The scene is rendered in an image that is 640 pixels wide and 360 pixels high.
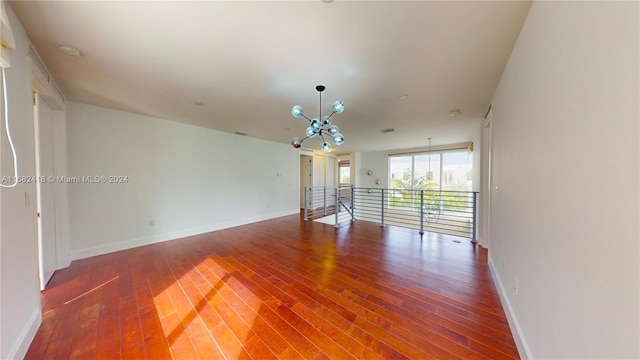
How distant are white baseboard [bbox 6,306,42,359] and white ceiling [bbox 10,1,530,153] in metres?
2.21

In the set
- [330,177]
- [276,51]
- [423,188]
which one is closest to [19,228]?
[276,51]

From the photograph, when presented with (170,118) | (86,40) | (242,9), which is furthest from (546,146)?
(170,118)

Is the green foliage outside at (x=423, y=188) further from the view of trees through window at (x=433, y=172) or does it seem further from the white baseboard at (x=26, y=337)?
the white baseboard at (x=26, y=337)

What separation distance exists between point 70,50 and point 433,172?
25.8 feet

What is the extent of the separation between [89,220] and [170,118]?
2.00 meters

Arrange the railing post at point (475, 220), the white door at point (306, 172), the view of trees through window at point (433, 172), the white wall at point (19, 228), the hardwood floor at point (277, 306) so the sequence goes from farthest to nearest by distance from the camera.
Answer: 1. the white door at point (306, 172)
2. the view of trees through window at point (433, 172)
3. the railing post at point (475, 220)
4. the hardwood floor at point (277, 306)
5. the white wall at point (19, 228)

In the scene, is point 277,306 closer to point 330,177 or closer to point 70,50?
point 70,50

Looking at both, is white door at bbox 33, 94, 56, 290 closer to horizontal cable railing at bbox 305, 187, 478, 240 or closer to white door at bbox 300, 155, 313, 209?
horizontal cable railing at bbox 305, 187, 478, 240

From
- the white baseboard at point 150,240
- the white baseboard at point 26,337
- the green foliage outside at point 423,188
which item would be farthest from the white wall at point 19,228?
the green foliage outside at point 423,188

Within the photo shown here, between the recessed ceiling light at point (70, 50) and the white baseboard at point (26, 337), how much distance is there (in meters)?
2.18

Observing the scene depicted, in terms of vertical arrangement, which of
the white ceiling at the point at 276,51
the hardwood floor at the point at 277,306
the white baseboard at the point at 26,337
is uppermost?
the white ceiling at the point at 276,51

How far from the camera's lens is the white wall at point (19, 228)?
4.13ft

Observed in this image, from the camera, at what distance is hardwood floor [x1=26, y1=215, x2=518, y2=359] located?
1.48 meters

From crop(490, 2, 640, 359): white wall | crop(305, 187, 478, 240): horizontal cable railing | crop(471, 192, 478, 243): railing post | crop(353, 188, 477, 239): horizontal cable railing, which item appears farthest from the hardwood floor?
crop(305, 187, 478, 240): horizontal cable railing
